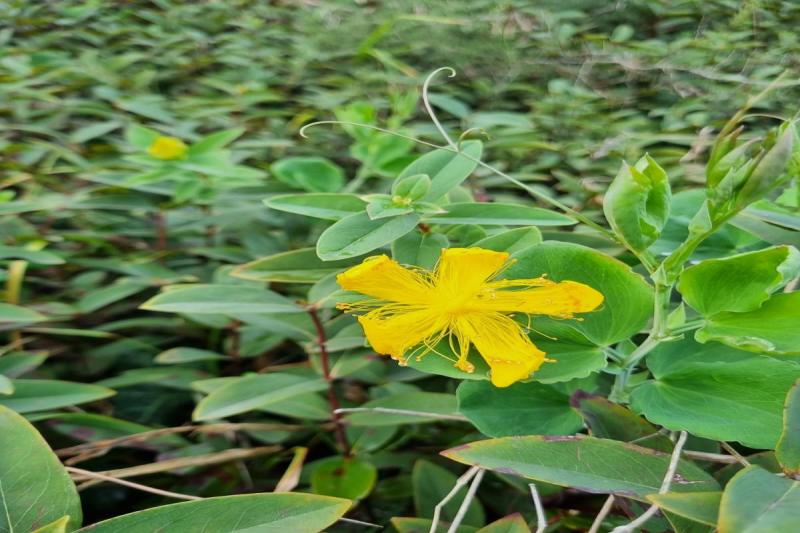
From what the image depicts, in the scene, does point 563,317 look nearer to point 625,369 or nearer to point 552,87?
point 625,369

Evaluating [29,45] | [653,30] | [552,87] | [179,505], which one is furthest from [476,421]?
[29,45]

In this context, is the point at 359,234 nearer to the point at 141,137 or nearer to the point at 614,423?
the point at 614,423

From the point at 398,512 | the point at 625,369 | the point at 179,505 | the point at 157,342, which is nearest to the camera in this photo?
the point at 179,505

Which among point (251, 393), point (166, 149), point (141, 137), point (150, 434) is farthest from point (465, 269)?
point (141, 137)

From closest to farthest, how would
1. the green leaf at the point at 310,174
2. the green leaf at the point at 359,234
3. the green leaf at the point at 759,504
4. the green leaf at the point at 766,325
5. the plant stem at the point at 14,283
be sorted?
the green leaf at the point at 759,504 < the green leaf at the point at 766,325 < the green leaf at the point at 359,234 < the plant stem at the point at 14,283 < the green leaf at the point at 310,174

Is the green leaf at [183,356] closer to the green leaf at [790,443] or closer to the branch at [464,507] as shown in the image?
the branch at [464,507]

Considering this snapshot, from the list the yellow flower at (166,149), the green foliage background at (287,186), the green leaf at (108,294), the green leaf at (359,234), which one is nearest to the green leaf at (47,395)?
the green foliage background at (287,186)
